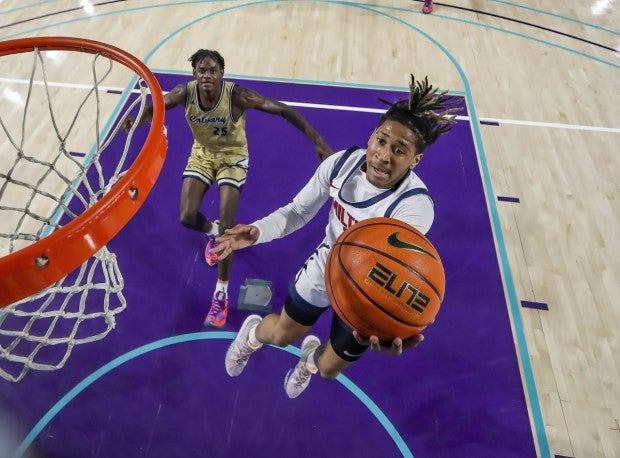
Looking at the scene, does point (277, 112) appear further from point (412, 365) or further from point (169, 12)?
point (169, 12)

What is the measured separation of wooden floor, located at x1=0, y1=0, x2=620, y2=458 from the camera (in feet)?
11.1

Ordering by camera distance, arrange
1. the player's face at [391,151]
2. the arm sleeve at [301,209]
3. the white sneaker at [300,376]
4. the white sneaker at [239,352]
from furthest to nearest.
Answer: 1. the white sneaker at [239,352]
2. the white sneaker at [300,376]
3. the arm sleeve at [301,209]
4. the player's face at [391,151]

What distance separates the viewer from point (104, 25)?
6418 millimetres

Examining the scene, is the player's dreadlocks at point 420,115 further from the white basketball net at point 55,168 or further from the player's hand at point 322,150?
the white basketball net at point 55,168

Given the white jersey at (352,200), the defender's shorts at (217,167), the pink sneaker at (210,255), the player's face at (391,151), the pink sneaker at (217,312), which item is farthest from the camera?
the pink sneaker at (210,255)

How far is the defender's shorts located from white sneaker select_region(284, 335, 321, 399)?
130cm

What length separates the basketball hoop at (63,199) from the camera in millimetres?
1663

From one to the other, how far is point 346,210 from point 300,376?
1.18 metres

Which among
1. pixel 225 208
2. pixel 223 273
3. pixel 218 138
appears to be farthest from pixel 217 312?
pixel 218 138

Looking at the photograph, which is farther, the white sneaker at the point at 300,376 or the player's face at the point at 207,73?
the player's face at the point at 207,73

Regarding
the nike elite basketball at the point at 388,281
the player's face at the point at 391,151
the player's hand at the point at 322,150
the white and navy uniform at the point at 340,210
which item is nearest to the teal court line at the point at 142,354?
the white and navy uniform at the point at 340,210

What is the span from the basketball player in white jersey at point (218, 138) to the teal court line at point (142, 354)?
Answer: 16cm

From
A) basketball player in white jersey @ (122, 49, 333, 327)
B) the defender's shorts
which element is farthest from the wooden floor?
the defender's shorts

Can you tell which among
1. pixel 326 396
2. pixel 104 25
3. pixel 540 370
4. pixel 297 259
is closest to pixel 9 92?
pixel 104 25
